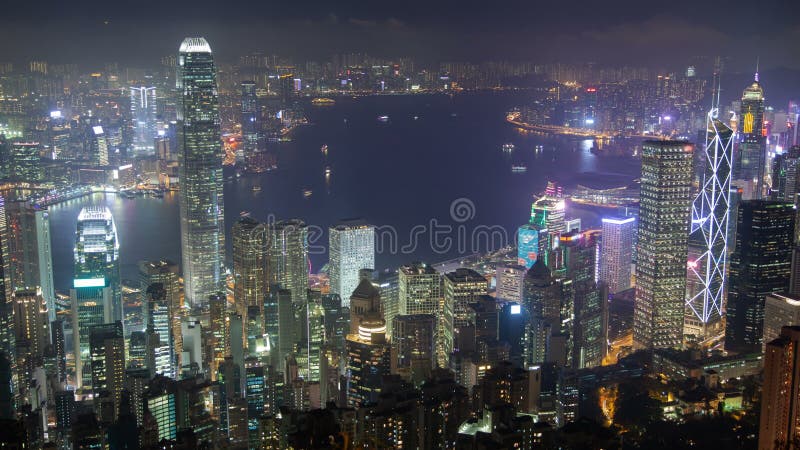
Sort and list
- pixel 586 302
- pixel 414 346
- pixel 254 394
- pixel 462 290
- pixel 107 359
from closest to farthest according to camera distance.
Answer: pixel 254 394 → pixel 107 359 → pixel 414 346 → pixel 462 290 → pixel 586 302

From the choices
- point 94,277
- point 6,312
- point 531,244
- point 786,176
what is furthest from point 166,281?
point 786,176

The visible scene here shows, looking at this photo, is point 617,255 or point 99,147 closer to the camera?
point 617,255

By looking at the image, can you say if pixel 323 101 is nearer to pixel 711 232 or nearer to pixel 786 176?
pixel 711 232

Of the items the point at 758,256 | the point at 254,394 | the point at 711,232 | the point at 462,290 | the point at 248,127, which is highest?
the point at 248,127

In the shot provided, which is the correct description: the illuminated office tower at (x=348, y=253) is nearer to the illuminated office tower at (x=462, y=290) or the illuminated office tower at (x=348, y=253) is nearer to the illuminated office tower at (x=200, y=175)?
the illuminated office tower at (x=462, y=290)

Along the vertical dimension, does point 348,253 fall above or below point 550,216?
below

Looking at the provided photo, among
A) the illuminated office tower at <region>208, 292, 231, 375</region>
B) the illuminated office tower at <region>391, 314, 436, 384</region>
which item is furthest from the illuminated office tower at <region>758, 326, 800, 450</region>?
the illuminated office tower at <region>208, 292, 231, 375</region>

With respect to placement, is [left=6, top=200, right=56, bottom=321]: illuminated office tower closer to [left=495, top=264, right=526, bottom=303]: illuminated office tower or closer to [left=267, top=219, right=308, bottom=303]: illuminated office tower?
[left=267, top=219, right=308, bottom=303]: illuminated office tower
